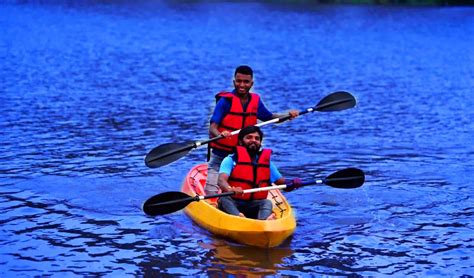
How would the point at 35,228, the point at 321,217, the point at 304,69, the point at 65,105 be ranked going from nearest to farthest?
1. the point at 35,228
2. the point at 321,217
3. the point at 65,105
4. the point at 304,69

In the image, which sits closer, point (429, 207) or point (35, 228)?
point (35, 228)

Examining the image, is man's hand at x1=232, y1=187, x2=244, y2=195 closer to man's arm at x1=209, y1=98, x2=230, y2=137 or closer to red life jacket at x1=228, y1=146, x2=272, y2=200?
red life jacket at x1=228, y1=146, x2=272, y2=200

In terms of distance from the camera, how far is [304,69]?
98.4 feet

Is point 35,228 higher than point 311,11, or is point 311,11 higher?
point 311,11

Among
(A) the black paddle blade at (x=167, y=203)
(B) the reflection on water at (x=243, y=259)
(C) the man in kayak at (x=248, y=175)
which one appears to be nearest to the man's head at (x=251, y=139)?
(C) the man in kayak at (x=248, y=175)

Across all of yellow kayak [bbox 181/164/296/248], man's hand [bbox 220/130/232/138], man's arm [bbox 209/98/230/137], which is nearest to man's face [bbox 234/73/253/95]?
man's arm [bbox 209/98/230/137]

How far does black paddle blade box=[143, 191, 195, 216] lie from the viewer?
10641 millimetres

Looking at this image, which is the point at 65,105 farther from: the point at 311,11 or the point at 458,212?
the point at 311,11

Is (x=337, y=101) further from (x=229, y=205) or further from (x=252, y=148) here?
(x=229, y=205)

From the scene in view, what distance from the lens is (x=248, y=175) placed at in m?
10.5

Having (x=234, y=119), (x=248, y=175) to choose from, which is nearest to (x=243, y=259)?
(x=248, y=175)

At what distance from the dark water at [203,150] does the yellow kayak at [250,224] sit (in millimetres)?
134

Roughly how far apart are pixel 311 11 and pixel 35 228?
50.8 metres

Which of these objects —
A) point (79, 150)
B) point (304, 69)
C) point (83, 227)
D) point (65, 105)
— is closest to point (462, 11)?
point (304, 69)
